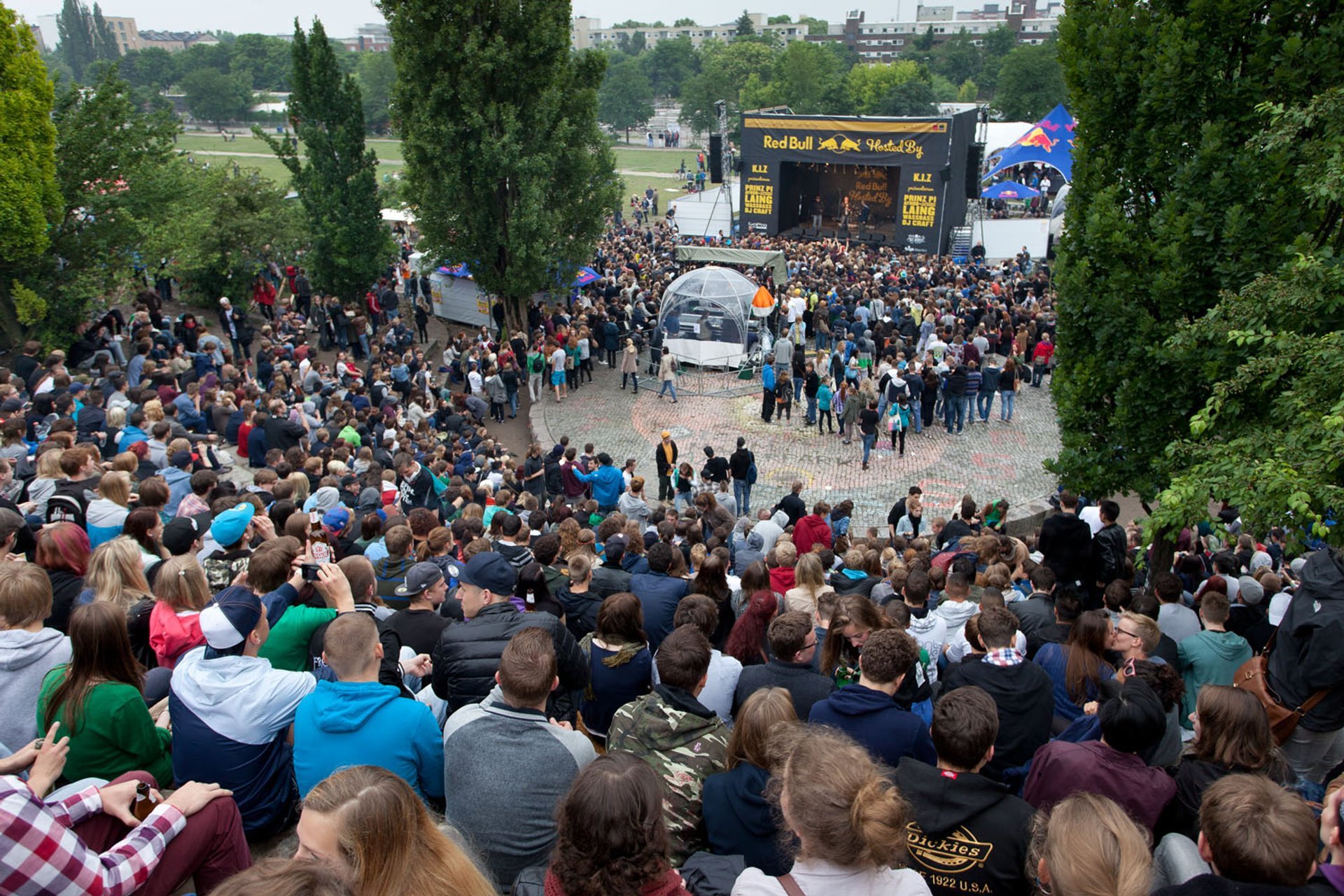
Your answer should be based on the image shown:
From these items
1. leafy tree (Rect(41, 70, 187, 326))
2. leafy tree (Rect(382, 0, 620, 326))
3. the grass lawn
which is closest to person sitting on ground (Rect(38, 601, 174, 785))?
leafy tree (Rect(41, 70, 187, 326))

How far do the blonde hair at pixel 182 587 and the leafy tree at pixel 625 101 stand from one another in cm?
10544

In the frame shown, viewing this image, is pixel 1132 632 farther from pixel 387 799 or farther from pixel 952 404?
pixel 952 404

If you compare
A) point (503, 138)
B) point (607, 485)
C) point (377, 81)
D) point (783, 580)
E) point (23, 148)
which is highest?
point (377, 81)

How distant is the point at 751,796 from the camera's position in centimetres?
359

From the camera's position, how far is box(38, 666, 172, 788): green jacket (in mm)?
3771

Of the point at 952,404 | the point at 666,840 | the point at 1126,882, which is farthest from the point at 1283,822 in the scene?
the point at 952,404

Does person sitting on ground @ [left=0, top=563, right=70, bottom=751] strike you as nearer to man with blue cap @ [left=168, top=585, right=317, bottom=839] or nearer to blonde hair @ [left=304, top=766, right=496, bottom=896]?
man with blue cap @ [left=168, top=585, right=317, bottom=839]

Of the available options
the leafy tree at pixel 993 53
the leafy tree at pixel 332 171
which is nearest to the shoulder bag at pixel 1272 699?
the leafy tree at pixel 332 171

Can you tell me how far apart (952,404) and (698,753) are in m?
15.7

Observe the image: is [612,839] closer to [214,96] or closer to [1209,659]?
[1209,659]

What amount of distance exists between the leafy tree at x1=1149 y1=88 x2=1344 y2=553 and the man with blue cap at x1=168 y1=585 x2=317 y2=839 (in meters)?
5.39

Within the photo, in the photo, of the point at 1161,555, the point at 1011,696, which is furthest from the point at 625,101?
the point at 1011,696

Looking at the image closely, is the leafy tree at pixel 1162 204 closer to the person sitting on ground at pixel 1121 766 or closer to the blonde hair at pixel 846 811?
the person sitting on ground at pixel 1121 766

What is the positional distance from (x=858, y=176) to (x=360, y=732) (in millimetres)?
36726
